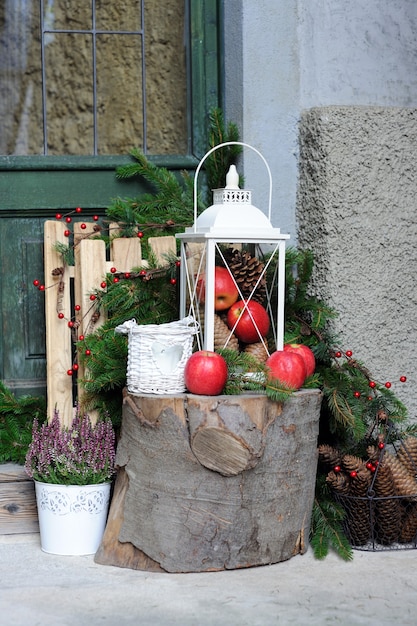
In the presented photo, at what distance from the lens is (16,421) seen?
3.78 metres

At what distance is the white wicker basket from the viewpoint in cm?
310

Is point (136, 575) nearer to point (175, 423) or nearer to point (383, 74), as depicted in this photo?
point (175, 423)

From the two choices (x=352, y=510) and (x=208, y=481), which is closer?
(x=208, y=481)

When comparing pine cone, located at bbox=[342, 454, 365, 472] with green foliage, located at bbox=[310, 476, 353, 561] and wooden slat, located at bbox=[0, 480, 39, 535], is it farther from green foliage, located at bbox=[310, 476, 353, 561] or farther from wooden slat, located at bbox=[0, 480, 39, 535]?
wooden slat, located at bbox=[0, 480, 39, 535]

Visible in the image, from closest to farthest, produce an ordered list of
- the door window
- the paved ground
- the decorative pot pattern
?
the paved ground → the decorative pot pattern → the door window

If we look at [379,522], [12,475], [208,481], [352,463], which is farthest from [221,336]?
[12,475]

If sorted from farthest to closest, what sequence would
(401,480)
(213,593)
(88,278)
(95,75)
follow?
1. (95,75)
2. (88,278)
3. (401,480)
4. (213,593)

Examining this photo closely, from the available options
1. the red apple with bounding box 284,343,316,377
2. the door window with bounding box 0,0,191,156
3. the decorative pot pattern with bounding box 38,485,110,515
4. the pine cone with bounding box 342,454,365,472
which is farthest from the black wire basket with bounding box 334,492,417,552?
the door window with bounding box 0,0,191,156

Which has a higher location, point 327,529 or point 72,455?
point 72,455

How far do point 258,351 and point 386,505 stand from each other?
73cm

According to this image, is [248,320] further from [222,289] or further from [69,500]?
[69,500]

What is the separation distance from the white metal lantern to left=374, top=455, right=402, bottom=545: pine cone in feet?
1.96

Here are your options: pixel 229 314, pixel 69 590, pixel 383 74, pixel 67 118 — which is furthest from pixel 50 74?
pixel 69 590

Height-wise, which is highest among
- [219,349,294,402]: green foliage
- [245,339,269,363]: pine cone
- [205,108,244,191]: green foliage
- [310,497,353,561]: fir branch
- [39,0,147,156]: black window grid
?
[39,0,147,156]: black window grid
